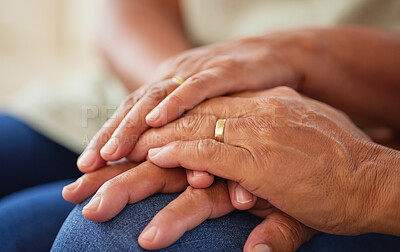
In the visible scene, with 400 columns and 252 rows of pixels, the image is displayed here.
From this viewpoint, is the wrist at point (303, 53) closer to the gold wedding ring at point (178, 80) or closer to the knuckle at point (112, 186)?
the gold wedding ring at point (178, 80)

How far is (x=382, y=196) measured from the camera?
1.84ft

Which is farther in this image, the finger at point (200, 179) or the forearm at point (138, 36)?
the forearm at point (138, 36)

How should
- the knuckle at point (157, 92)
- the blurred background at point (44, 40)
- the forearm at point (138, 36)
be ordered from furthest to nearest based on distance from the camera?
the blurred background at point (44, 40) → the forearm at point (138, 36) → the knuckle at point (157, 92)

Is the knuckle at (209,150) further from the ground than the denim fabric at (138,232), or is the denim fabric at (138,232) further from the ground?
the knuckle at (209,150)

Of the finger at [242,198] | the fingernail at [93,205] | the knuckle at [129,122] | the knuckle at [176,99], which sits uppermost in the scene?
the knuckle at [176,99]

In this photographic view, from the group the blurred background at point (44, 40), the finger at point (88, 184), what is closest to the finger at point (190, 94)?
the finger at point (88, 184)

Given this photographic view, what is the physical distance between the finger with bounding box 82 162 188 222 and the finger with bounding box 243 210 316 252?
0.15 m

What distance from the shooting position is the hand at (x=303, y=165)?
0.56 metres

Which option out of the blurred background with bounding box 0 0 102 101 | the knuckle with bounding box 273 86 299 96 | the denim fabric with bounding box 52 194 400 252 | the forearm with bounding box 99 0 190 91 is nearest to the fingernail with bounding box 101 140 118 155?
the denim fabric with bounding box 52 194 400 252

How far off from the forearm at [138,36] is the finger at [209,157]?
49 centimetres

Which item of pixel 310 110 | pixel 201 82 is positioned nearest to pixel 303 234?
pixel 310 110

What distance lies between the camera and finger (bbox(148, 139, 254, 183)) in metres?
0.58

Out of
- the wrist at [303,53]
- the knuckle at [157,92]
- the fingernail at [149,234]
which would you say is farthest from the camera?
the wrist at [303,53]

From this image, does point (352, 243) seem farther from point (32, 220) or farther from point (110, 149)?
point (32, 220)
